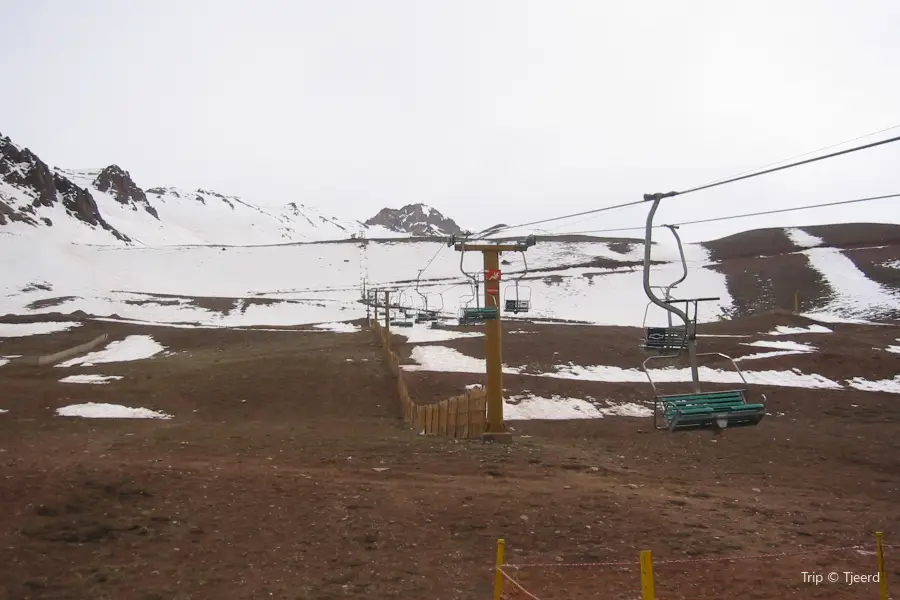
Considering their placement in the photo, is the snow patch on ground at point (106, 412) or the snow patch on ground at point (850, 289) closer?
the snow patch on ground at point (106, 412)

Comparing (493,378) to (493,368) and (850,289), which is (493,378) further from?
(850,289)

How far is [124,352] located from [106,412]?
21.3m

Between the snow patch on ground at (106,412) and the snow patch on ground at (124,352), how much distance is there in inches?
538

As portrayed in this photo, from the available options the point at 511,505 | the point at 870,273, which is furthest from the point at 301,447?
the point at 870,273

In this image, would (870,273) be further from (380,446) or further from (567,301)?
(380,446)

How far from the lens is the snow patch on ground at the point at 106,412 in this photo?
24.7 m

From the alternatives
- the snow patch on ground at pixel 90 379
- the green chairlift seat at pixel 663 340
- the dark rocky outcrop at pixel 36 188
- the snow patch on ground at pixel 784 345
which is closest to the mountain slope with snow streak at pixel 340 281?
the snow patch on ground at pixel 784 345

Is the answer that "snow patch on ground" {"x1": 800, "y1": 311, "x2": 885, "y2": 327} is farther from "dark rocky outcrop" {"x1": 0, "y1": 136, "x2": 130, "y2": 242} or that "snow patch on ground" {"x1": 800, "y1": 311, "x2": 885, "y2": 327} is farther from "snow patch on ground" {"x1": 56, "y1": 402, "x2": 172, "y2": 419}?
"dark rocky outcrop" {"x1": 0, "y1": 136, "x2": 130, "y2": 242}

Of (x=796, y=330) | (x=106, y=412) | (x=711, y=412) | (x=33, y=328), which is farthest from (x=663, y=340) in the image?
(x=33, y=328)

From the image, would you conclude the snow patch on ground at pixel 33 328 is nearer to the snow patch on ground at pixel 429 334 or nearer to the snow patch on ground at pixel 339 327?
the snow patch on ground at pixel 339 327

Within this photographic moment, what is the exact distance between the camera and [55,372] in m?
34.9

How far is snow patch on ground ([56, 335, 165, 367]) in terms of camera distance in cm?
4066

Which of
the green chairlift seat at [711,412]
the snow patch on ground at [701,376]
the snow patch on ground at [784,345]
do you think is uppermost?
the green chairlift seat at [711,412]

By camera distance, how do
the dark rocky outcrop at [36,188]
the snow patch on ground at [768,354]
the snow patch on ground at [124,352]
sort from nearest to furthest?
the snow patch on ground at [768,354]
the snow patch on ground at [124,352]
the dark rocky outcrop at [36,188]
